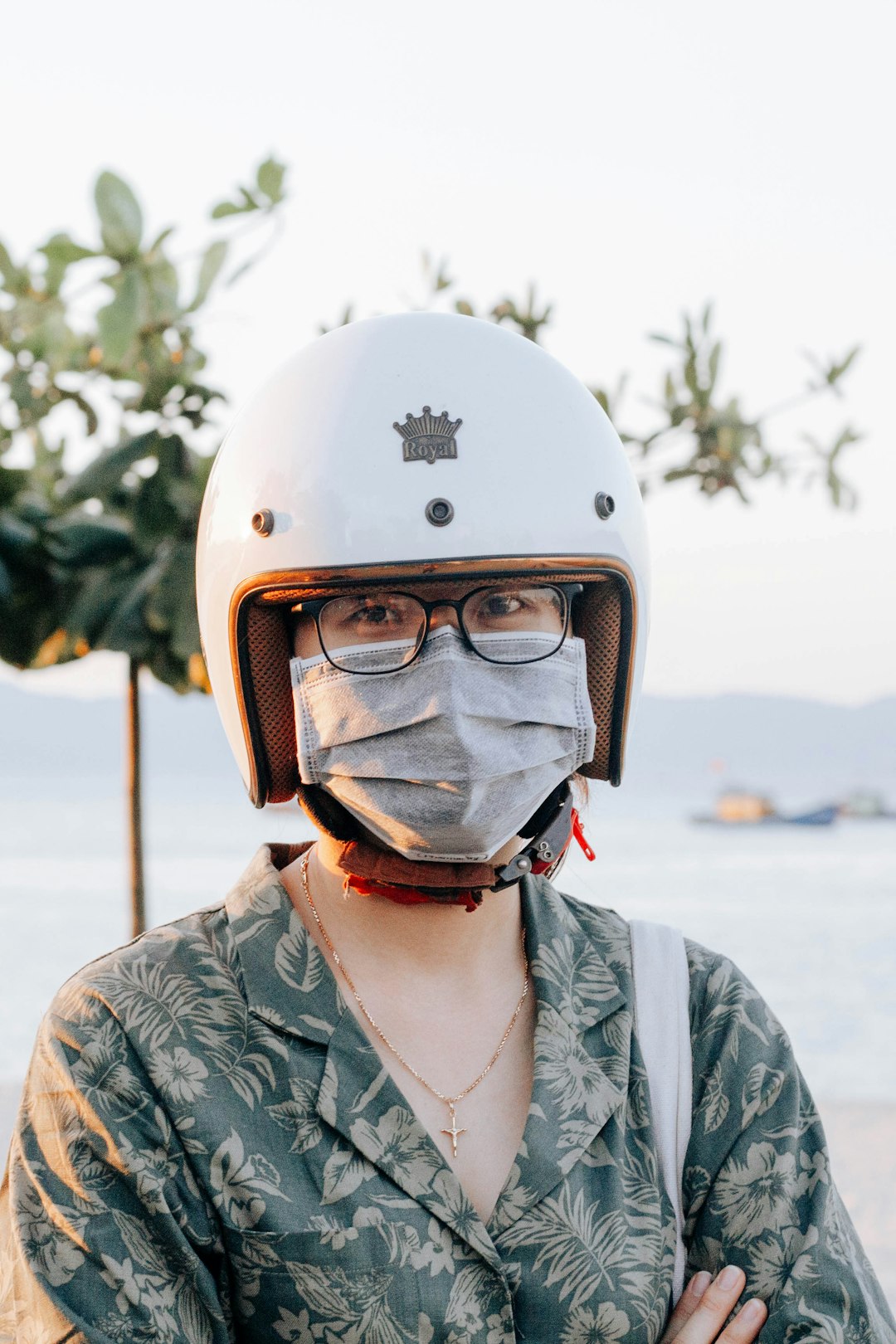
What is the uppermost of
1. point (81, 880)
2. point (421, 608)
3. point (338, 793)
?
point (421, 608)

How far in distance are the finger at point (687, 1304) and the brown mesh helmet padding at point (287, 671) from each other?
62 cm

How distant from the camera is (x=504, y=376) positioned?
1869 mm

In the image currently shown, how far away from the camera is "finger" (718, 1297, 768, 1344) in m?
1.62

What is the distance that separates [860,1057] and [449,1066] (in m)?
7.17

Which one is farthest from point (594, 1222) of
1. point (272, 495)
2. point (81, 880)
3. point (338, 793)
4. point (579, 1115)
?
point (81, 880)

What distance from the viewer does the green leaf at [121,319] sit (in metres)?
2.91

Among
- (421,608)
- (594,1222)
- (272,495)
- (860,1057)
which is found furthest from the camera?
(860,1057)

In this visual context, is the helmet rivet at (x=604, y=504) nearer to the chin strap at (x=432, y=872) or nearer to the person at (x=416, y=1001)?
the person at (x=416, y=1001)

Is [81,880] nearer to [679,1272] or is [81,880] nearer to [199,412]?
[199,412]

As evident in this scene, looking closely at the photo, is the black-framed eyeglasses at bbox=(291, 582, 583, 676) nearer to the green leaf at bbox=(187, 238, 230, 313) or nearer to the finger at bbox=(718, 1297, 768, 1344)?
the finger at bbox=(718, 1297, 768, 1344)

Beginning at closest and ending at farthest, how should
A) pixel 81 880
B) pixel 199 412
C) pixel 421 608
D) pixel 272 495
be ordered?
pixel 421 608, pixel 272 495, pixel 199 412, pixel 81 880

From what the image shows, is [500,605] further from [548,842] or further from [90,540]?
[90,540]

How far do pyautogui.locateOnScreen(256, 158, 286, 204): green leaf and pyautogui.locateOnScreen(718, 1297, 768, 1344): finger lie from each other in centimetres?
233

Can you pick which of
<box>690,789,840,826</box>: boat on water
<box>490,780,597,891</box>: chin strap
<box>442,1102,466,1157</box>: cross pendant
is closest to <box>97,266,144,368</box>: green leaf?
<box>490,780,597,891</box>: chin strap
